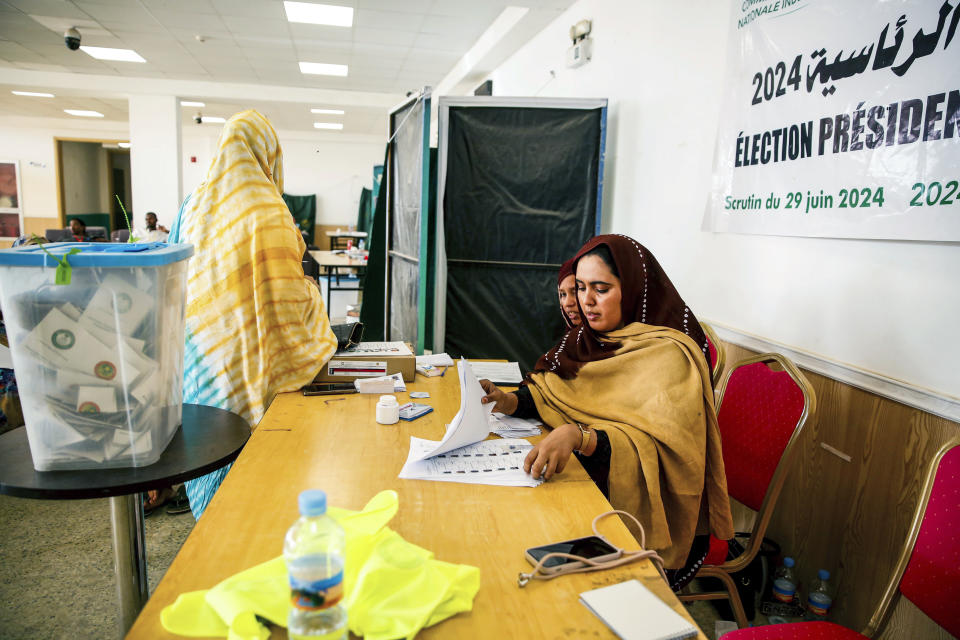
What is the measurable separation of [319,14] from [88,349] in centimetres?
479

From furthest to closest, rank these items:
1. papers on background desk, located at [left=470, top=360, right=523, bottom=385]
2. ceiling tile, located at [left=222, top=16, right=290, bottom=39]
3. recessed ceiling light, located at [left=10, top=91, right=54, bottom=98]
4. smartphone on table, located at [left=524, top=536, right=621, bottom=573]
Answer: recessed ceiling light, located at [left=10, top=91, right=54, bottom=98] < ceiling tile, located at [left=222, top=16, right=290, bottom=39] < papers on background desk, located at [left=470, top=360, right=523, bottom=385] < smartphone on table, located at [left=524, top=536, right=621, bottom=573]

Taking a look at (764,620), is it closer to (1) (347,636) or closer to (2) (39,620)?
(1) (347,636)

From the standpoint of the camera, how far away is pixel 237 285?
159cm

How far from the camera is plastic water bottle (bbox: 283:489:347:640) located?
2.02ft

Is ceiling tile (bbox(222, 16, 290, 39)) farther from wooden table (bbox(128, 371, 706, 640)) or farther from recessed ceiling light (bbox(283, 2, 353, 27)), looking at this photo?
wooden table (bbox(128, 371, 706, 640))

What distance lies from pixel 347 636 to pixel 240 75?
8199 mm

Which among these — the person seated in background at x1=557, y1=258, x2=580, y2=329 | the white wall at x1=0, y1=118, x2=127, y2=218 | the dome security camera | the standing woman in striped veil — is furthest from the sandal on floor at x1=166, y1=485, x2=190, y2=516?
the white wall at x1=0, y1=118, x2=127, y2=218

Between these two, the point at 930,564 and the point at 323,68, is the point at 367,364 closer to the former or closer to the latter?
the point at 930,564

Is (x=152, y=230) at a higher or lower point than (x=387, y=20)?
lower

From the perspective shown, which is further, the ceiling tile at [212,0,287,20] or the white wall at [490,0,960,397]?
the ceiling tile at [212,0,287,20]

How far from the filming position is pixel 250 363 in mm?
1610

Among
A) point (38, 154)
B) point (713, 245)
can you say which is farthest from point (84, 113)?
point (713, 245)

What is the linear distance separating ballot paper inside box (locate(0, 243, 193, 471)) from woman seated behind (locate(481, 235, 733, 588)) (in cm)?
78

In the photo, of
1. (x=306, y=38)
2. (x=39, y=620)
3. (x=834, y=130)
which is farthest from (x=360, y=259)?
(x=834, y=130)
